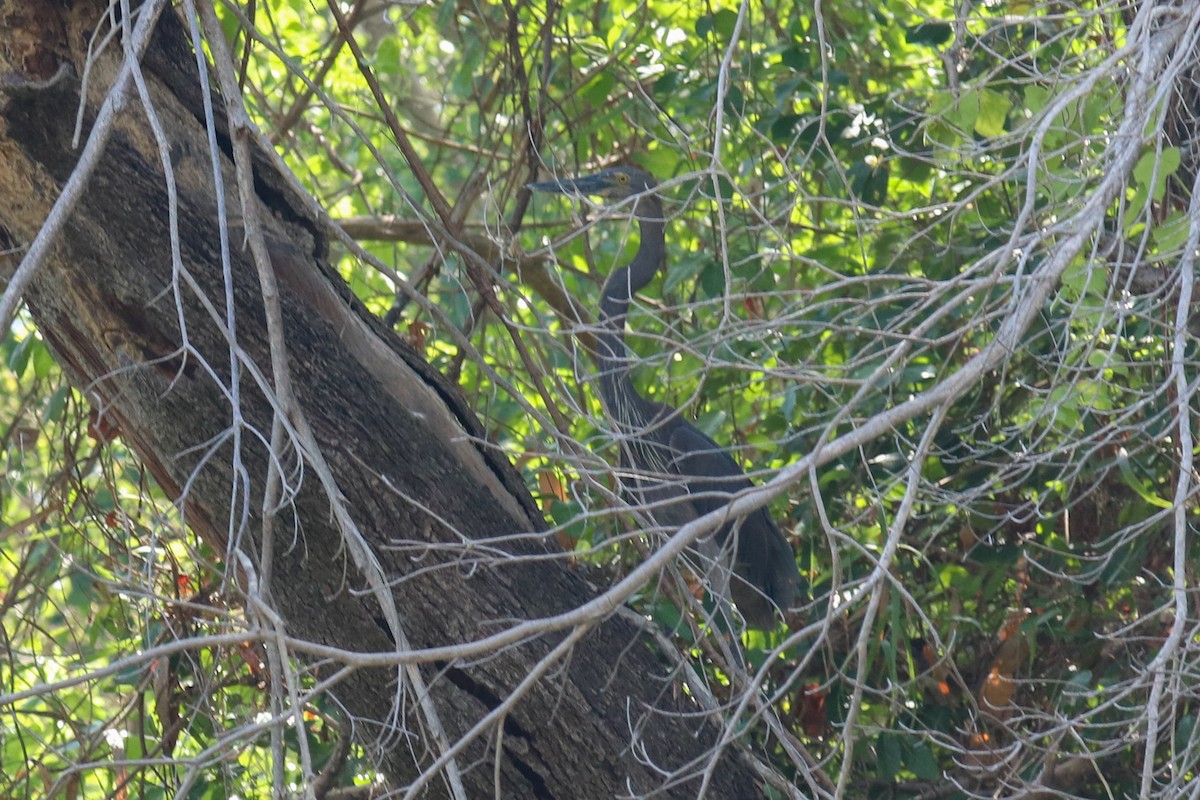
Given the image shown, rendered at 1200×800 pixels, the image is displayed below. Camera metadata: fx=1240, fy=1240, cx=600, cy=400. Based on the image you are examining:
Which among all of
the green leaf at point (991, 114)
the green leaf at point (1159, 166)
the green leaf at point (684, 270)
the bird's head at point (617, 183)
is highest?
the bird's head at point (617, 183)

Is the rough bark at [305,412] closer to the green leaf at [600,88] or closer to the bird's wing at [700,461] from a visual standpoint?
the green leaf at [600,88]

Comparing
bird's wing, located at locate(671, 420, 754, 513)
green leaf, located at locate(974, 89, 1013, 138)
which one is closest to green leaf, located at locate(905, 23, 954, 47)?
green leaf, located at locate(974, 89, 1013, 138)

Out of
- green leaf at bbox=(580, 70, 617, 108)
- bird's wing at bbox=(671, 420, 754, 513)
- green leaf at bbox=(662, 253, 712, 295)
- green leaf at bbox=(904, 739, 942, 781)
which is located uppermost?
green leaf at bbox=(580, 70, 617, 108)

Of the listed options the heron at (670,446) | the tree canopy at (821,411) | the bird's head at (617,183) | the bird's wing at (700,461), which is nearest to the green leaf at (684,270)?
the tree canopy at (821,411)

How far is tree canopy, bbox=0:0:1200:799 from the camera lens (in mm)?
1851

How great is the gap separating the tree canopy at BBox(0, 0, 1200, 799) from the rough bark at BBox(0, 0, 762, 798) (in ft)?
0.09

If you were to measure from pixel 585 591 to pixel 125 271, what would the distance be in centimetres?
90

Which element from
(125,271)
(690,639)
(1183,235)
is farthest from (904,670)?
(125,271)

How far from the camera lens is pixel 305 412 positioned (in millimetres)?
1911

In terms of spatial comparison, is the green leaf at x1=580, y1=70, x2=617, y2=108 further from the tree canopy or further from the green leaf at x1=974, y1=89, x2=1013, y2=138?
the green leaf at x1=974, y1=89, x2=1013, y2=138

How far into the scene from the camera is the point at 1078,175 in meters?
2.12

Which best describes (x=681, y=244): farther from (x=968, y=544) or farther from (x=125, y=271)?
(x=125, y=271)

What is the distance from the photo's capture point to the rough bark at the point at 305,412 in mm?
1847

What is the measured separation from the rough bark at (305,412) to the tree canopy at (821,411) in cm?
3
